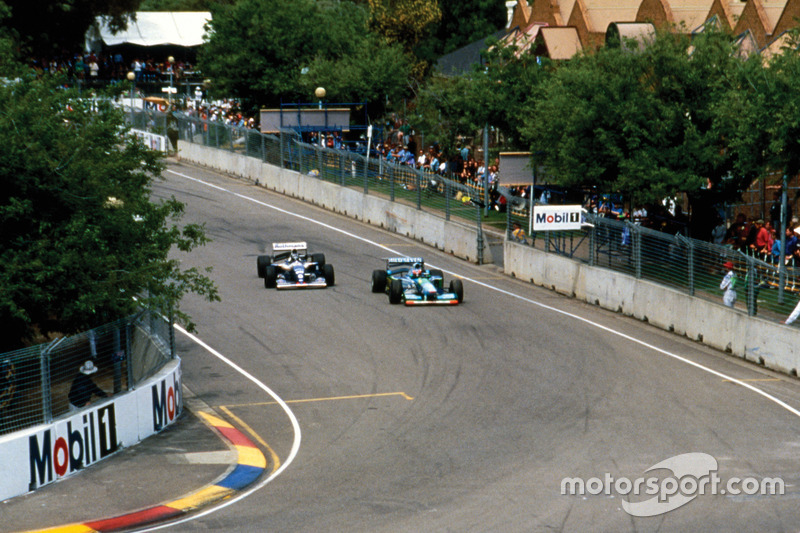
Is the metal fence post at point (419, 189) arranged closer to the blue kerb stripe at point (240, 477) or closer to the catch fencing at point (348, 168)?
the catch fencing at point (348, 168)

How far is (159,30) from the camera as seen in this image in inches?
3376

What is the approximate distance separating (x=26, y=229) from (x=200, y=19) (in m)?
75.5

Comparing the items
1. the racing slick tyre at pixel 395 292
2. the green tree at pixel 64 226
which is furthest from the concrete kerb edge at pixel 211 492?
the racing slick tyre at pixel 395 292

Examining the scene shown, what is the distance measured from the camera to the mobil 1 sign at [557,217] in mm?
29734

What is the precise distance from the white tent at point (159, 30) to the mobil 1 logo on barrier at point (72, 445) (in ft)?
229

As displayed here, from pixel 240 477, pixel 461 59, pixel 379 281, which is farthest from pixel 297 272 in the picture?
pixel 461 59

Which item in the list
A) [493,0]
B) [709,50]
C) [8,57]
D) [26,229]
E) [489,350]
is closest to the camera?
[26,229]

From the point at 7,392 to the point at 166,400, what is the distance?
3708mm

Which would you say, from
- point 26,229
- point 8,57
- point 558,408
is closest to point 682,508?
point 558,408

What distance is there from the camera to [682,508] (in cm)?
1326

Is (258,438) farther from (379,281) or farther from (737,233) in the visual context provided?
(737,233)

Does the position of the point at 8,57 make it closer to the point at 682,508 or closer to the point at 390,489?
the point at 390,489

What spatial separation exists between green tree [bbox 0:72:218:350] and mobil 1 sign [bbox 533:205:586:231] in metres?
13.6

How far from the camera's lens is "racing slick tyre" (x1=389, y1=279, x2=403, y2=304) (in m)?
27.2
